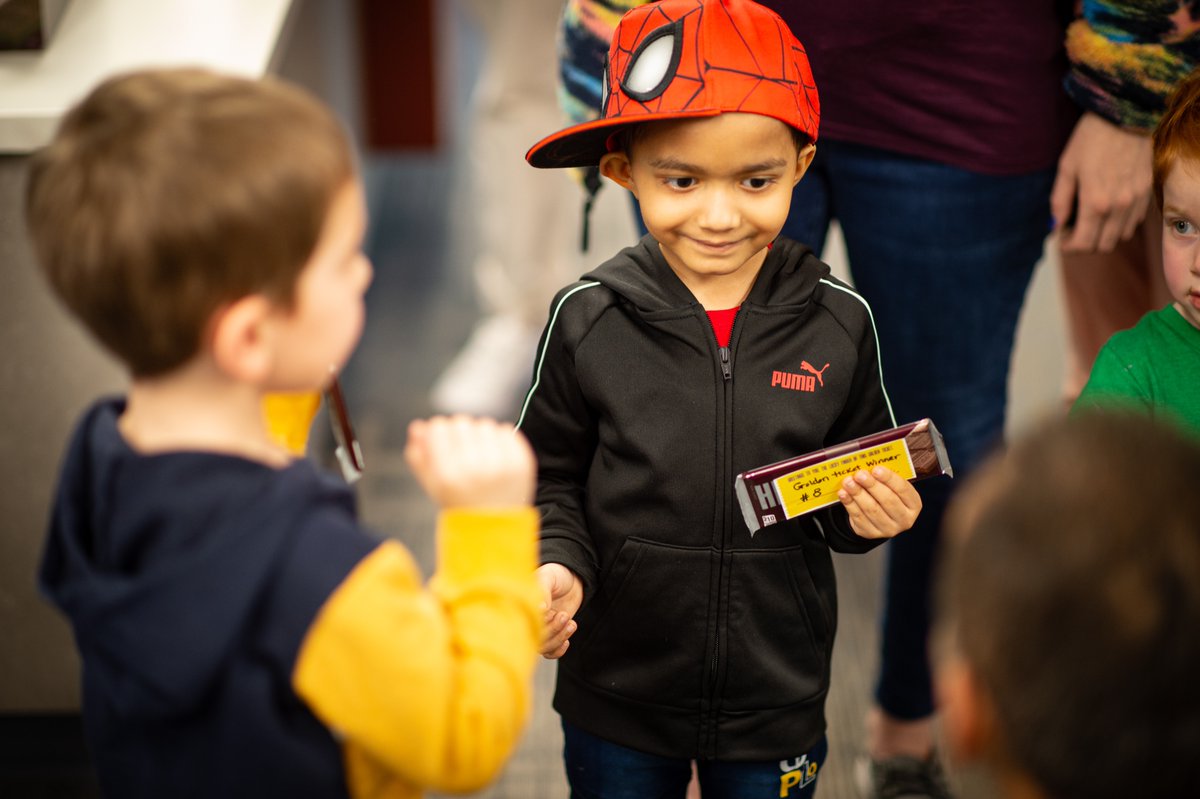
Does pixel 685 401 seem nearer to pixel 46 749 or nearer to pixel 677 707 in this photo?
pixel 677 707

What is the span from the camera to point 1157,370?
1478 millimetres

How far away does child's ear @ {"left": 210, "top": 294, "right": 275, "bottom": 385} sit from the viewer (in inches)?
36.8

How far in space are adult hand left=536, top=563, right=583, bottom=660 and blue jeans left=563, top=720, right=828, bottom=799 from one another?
0.59ft

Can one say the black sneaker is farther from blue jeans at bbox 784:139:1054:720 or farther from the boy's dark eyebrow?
the boy's dark eyebrow

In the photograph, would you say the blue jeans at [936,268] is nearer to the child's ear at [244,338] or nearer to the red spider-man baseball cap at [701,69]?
the red spider-man baseball cap at [701,69]

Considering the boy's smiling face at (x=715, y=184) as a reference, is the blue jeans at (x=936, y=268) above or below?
below

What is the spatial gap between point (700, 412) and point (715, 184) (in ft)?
0.78

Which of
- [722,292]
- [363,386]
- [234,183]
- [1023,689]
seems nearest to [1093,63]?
[722,292]

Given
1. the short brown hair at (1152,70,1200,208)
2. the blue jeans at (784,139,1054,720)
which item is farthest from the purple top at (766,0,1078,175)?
the short brown hair at (1152,70,1200,208)

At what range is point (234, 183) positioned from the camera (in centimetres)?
91

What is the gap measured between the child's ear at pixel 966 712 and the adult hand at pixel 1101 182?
1.01 meters

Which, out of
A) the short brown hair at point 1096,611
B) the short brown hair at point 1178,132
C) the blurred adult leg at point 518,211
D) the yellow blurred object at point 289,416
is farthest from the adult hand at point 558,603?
the blurred adult leg at point 518,211

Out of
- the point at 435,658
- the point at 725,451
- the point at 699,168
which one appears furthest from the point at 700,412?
the point at 435,658

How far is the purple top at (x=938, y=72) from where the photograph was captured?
5.20ft
